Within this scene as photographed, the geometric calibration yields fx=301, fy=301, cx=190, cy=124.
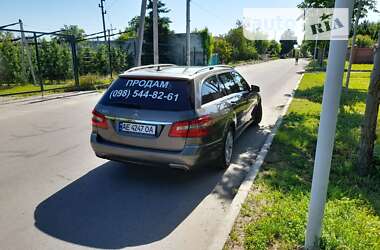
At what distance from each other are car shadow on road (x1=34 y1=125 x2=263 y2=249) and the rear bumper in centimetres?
40

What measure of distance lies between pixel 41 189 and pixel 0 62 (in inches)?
645

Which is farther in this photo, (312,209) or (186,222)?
(186,222)

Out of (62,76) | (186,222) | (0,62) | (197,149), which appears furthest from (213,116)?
(62,76)

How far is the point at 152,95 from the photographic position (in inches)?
160

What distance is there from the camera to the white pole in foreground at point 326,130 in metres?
2.26

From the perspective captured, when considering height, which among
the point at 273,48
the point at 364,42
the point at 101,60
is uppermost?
the point at 364,42

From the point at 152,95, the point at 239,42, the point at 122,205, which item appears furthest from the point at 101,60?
the point at 239,42

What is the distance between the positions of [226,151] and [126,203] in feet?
6.14

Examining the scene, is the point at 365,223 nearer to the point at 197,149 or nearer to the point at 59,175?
the point at 197,149

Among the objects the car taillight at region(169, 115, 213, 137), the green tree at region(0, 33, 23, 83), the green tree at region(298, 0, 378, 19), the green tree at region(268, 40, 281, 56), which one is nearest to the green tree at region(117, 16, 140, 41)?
the green tree at region(0, 33, 23, 83)

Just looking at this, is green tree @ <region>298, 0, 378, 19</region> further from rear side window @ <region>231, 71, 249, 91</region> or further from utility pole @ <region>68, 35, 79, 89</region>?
utility pole @ <region>68, 35, 79, 89</region>

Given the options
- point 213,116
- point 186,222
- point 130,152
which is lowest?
point 186,222

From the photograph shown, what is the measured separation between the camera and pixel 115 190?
13.4 ft

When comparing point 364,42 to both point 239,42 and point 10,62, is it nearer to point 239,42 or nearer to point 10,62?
point 239,42
